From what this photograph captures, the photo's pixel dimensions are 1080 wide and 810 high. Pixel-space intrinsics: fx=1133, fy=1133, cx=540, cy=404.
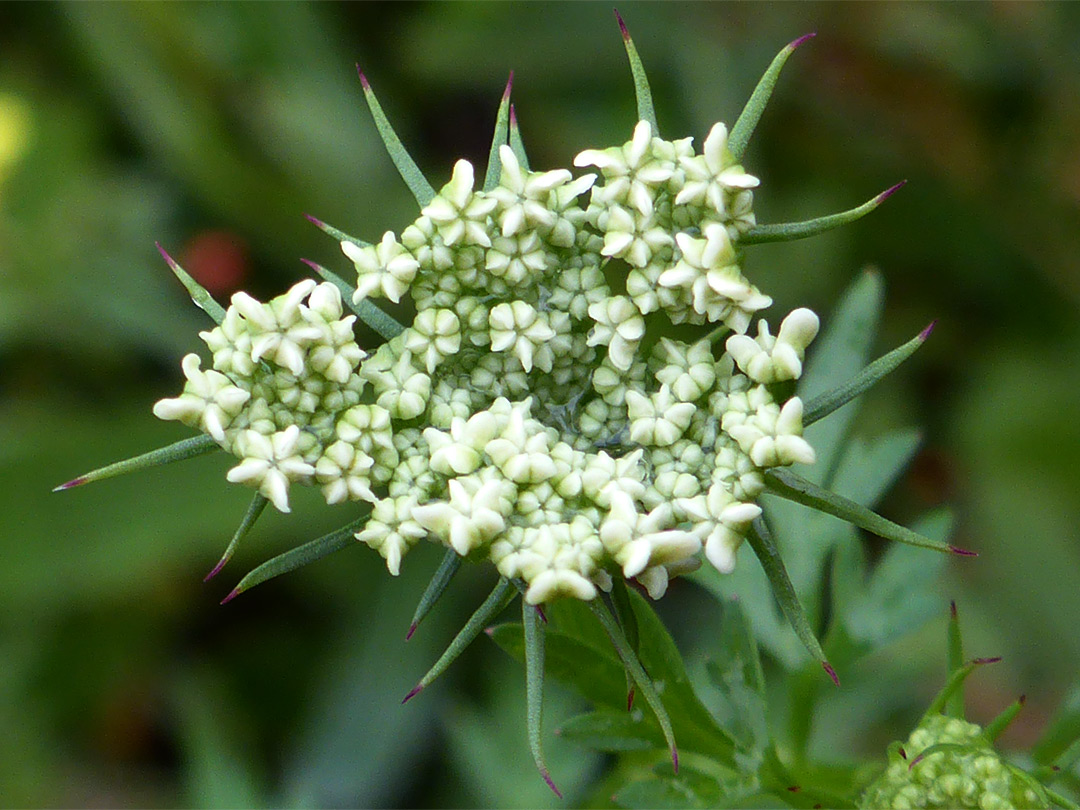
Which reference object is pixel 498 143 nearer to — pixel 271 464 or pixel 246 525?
pixel 271 464

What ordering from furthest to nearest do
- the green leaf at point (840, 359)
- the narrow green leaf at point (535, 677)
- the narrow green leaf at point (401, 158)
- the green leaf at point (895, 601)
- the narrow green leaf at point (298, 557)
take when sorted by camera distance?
the green leaf at point (840, 359) → the green leaf at point (895, 601) → the narrow green leaf at point (401, 158) → the narrow green leaf at point (298, 557) → the narrow green leaf at point (535, 677)

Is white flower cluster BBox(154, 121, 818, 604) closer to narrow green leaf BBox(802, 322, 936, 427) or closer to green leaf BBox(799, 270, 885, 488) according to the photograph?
narrow green leaf BBox(802, 322, 936, 427)

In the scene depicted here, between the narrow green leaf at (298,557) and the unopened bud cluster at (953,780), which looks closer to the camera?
the narrow green leaf at (298,557)

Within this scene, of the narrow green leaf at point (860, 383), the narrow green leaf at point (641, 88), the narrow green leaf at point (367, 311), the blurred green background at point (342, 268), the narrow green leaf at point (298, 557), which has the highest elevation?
the narrow green leaf at point (641, 88)

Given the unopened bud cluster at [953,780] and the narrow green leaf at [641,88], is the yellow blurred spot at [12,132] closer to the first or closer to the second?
the narrow green leaf at [641,88]

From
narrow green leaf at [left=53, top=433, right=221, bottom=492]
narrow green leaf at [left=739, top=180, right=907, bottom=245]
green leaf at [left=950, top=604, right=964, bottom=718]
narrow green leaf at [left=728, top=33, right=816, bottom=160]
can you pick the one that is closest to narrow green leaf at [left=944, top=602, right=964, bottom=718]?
green leaf at [left=950, top=604, right=964, bottom=718]

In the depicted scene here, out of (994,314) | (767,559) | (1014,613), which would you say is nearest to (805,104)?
(994,314)

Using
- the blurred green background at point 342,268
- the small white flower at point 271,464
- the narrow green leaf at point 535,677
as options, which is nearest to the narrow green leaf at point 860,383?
the narrow green leaf at point 535,677
